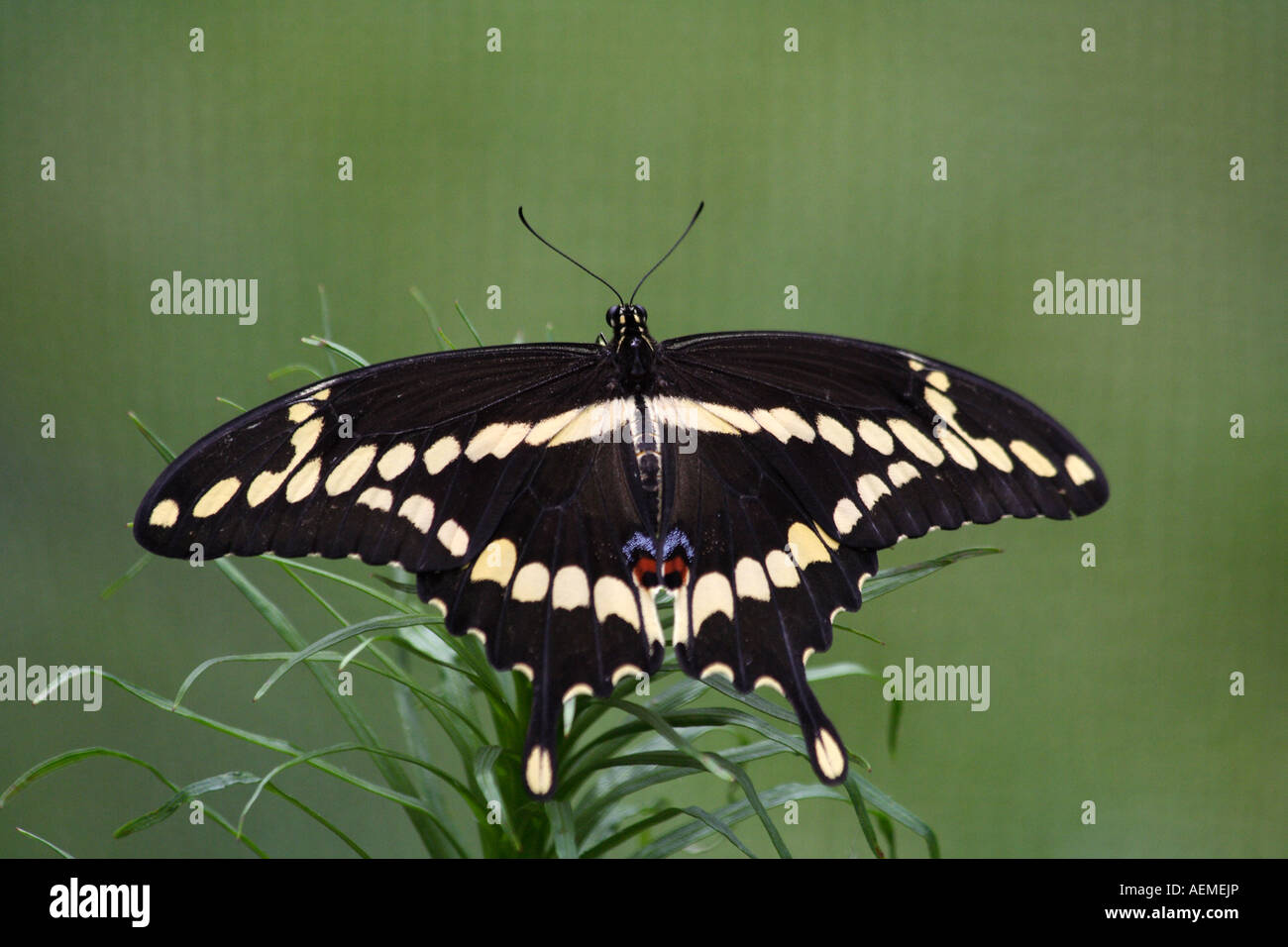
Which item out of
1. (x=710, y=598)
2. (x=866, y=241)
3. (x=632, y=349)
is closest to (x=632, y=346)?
(x=632, y=349)

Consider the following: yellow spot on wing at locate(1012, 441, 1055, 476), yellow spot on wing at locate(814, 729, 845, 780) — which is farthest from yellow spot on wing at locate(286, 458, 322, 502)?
yellow spot on wing at locate(1012, 441, 1055, 476)

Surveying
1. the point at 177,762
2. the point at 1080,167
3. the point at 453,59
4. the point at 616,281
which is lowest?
the point at 177,762

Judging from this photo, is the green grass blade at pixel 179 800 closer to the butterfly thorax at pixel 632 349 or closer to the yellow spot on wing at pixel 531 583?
the yellow spot on wing at pixel 531 583

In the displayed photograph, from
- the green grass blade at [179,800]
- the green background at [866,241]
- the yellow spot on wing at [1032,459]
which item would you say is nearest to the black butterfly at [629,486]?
the yellow spot on wing at [1032,459]

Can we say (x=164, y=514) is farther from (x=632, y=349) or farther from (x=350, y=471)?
(x=632, y=349)

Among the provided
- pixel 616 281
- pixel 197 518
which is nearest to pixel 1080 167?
pixel 616 281

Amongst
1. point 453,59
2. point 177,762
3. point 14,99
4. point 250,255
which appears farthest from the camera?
point 453,59

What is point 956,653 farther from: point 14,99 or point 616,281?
point 14,99

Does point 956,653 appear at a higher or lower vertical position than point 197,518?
lower
